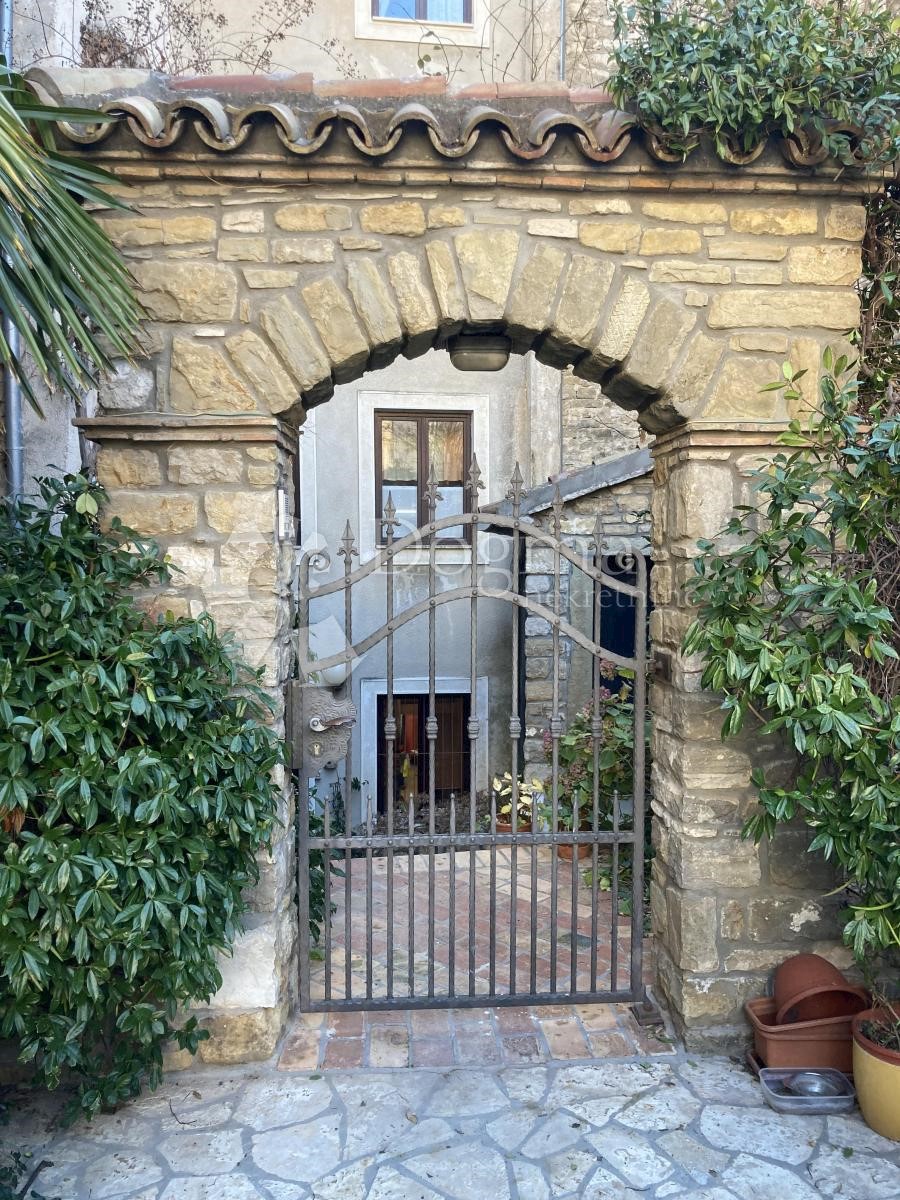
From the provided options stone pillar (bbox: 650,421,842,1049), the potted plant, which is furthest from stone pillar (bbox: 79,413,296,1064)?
the potted plant

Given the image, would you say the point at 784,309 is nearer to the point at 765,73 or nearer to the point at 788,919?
the point at 765,73

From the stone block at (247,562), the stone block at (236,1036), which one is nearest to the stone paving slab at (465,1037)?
the stone block at (236,1036)

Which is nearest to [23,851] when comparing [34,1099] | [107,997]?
[107,997]

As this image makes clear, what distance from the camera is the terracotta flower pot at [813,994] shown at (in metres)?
2.77

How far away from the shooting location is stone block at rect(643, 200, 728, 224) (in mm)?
2795

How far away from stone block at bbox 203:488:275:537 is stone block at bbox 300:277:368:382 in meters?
0.52

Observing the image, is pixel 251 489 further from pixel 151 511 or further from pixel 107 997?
pixel 107 997

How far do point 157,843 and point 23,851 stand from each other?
340 millimetres

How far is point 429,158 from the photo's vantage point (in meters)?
2.67

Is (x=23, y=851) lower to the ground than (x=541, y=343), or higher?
lower

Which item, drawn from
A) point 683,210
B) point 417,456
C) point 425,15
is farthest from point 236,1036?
point 425,15

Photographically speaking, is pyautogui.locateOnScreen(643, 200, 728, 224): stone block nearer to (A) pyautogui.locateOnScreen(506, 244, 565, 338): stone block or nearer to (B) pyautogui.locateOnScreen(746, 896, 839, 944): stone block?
(A) pyautogui.locateOnScreen(506, 244, 565, 338): stone block

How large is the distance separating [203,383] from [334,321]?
18.8 inches

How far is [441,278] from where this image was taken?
108 inches
